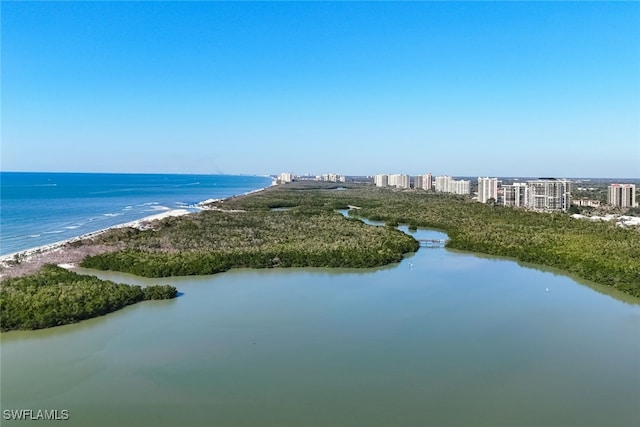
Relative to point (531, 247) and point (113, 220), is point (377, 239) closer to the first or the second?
point (531, 247)

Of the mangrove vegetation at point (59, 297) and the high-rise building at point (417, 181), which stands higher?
the high-rise building at point (417, 181)

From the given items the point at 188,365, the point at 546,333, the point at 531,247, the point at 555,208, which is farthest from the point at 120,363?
the point at 555,208

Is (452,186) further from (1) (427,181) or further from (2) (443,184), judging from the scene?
(1) (427,181)

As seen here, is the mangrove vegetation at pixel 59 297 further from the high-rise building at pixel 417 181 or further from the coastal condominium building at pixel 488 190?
the high-rise building at pixel 417 181

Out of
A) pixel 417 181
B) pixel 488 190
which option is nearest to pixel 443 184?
pixel 417 181

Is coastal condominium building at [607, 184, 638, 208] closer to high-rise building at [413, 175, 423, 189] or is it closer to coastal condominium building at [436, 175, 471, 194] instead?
coastal condominium building at [436, 175, 471, 194]

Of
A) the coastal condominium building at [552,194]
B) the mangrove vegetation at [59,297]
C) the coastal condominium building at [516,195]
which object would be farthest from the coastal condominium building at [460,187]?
the mangrove vegetation at [59,297]
